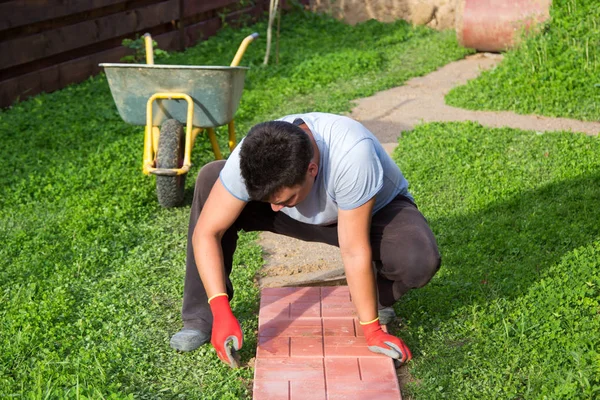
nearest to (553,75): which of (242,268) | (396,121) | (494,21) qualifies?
(396,121)

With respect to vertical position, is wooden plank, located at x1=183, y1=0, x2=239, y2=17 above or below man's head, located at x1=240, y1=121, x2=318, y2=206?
below

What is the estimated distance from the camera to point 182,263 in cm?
449

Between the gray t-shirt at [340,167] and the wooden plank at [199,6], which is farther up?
the gray t-shirt at [340,167]

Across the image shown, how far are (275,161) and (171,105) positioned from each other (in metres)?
2.76

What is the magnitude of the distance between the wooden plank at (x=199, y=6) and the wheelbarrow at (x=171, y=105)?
522 cm

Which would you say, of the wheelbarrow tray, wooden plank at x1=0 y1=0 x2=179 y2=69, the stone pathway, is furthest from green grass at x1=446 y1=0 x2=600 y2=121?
wooden plank at x1=0 y1=0 x2=179 y2=69

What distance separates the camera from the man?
9.49ft

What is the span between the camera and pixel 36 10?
7957mm

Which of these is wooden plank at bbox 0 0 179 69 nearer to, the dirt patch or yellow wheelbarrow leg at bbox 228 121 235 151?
the dirt patch

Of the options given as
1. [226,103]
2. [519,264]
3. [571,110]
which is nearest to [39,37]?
[226,103]

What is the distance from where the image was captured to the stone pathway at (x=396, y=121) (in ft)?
14.7

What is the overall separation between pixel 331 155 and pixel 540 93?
15.5 ft

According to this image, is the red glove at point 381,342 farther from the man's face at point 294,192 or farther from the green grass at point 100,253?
the man's face at point 294,192

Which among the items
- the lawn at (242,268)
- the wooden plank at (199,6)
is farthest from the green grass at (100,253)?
the wooden plank at (199,6)
